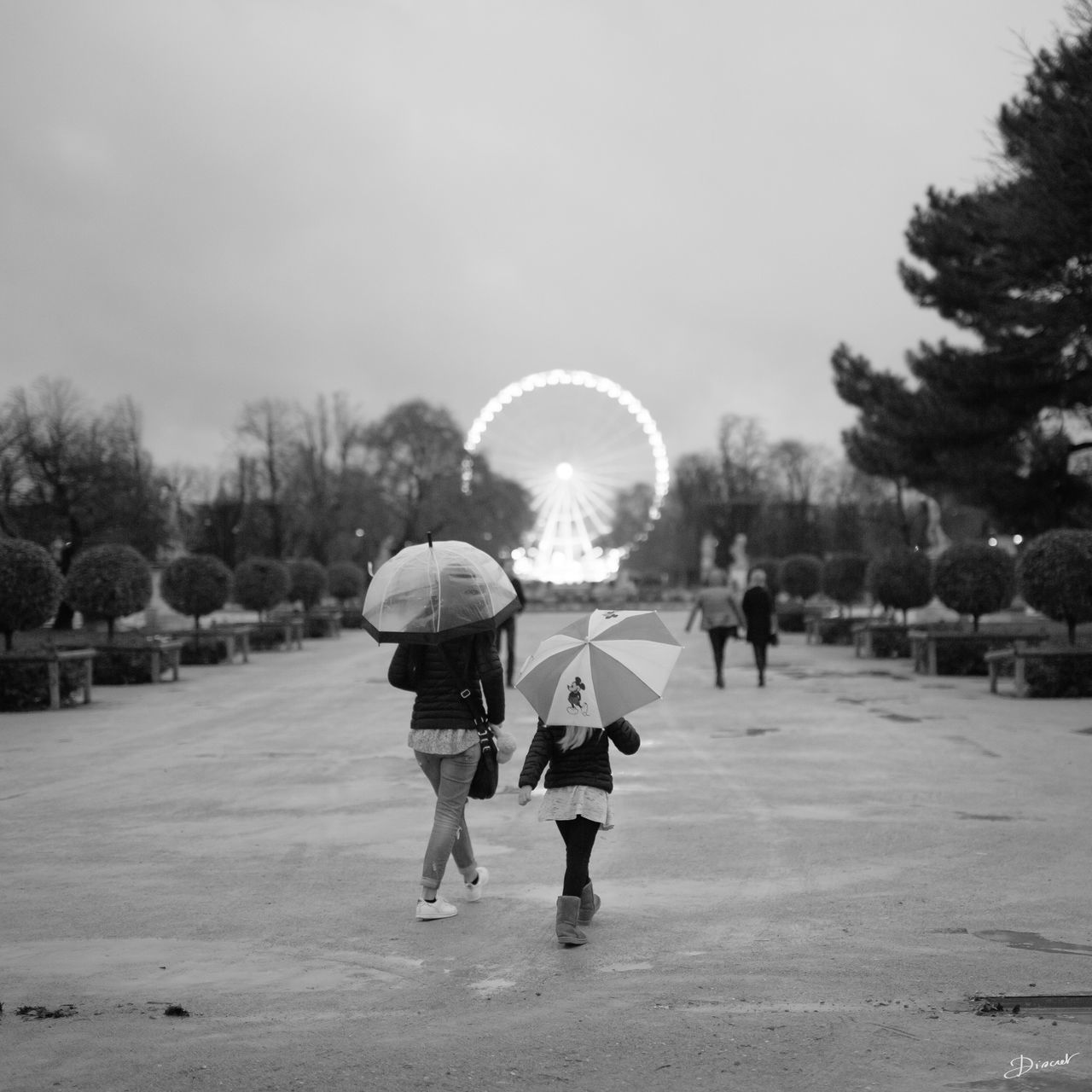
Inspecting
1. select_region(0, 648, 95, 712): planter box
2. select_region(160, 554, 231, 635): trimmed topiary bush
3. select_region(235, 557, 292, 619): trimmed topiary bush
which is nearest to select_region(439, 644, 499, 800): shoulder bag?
select_region(0, 648, 95, 712): planter box

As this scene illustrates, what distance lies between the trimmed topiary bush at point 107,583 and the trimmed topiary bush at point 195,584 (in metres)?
5.64

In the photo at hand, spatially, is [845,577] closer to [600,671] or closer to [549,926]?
[549,926]

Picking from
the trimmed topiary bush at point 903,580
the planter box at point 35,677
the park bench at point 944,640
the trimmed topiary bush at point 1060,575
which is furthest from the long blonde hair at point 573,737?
the trimmed topiary bush at point 903,580

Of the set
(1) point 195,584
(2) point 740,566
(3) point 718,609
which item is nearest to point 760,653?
(3) point 718,609

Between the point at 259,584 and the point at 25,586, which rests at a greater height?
the point at 259,584

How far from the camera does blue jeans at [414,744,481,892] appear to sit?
24.5 feet

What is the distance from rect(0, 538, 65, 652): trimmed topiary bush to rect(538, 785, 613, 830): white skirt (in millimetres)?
15619

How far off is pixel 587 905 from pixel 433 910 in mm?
809

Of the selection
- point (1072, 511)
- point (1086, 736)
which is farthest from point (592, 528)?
point (1086, 736)

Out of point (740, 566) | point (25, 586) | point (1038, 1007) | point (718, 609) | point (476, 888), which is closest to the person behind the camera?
point (1038, 1007)

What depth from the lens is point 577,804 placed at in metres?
7.11

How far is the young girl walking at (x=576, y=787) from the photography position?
23.2ft

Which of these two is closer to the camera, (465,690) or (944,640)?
(465,690)

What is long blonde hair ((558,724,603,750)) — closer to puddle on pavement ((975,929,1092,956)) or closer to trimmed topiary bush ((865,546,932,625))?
puddle on pavement ((975,929,1092,956))
